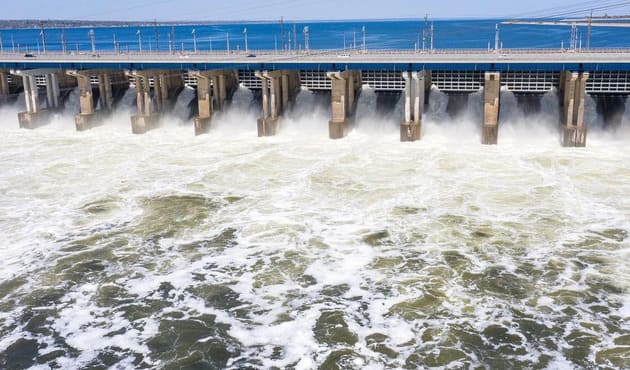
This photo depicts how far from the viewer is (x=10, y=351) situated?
55.1 ft

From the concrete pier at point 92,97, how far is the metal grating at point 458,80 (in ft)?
90.0

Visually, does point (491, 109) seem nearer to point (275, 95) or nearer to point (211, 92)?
point (275, 95)

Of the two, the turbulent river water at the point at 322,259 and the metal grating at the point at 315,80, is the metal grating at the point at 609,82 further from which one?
the metal grating at the point at 315,80

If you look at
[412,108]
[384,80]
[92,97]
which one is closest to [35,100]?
[92,97]

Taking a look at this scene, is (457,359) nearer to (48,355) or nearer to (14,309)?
(48,355)

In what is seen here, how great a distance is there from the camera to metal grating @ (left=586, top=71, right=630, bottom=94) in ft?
143

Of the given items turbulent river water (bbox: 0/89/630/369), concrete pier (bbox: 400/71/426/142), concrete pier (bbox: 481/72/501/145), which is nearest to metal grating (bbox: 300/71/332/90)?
concrete pier (bbox: 400/71/426/142)

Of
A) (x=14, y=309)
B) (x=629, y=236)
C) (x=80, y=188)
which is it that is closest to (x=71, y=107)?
(x=80, y=188)

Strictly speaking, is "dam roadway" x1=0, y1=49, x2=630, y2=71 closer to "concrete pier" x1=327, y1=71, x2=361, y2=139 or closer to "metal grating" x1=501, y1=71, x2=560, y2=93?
"concrete pier" x1=327, y1=71, x2=361, y2=139

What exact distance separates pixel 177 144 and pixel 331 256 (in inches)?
987

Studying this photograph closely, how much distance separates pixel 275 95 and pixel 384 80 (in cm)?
882

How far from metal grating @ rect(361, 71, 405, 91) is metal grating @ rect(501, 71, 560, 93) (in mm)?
7790

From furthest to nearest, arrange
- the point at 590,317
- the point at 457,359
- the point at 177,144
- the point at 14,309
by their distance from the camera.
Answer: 1. the point at 177,144
2. the point at 14,309
3. the point at 590,317
4. the point at 457,359

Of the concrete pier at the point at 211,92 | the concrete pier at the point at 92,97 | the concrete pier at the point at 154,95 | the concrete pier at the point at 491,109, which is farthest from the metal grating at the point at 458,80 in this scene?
the concrete pier at the point at 92,97
